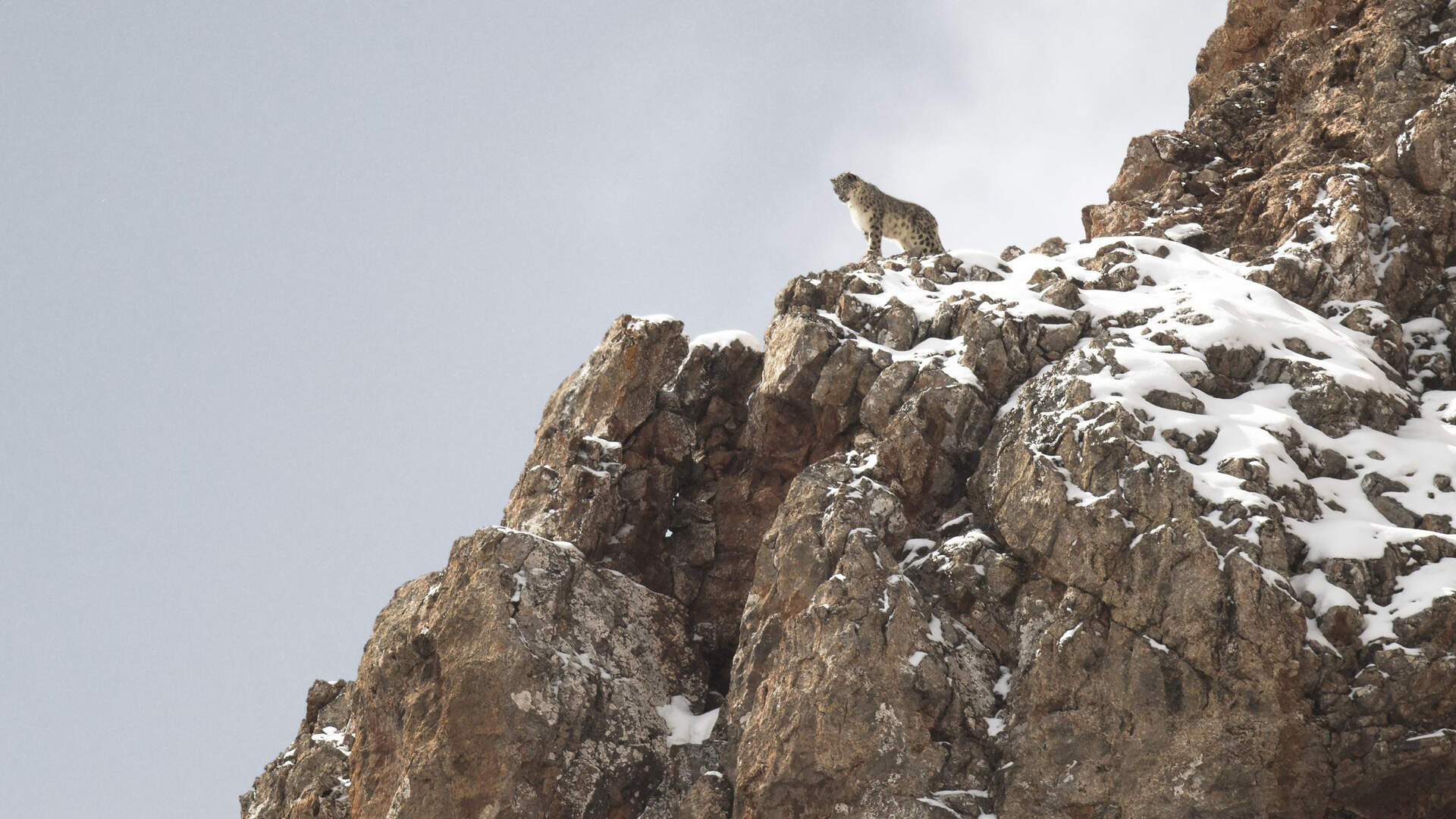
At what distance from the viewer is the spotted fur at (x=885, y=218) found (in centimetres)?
2580

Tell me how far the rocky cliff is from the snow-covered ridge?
0.06m

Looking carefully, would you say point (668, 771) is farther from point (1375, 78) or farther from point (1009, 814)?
point (1375, 78)

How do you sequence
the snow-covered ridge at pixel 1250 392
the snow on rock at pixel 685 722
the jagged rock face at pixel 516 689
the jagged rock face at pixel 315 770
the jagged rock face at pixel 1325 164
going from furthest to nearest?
the jagged rock face at pixel 1325 164 < the jagged rock face at pixel 315 770 < the snow on rock at pixel 685 722 < the jagged rock face at pixel 516 689 < the snow-covered ridge at pixel 1250 392

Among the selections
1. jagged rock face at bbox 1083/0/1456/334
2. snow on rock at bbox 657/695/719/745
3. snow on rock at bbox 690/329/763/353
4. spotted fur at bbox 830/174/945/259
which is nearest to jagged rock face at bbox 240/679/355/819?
snow on rock at bbox 657/695/719/745

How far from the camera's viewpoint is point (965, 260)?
74.2 feet

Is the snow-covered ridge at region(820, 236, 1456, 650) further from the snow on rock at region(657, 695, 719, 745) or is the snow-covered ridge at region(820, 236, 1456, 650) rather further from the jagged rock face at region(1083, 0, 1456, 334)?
the snow on rock at region(657, 695, 719, 745)

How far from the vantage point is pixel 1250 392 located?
1850 centimetres

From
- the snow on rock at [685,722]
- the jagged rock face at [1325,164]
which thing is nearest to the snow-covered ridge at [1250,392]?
the jagged rock face at [1325,164]

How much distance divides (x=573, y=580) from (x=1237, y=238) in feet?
49.9

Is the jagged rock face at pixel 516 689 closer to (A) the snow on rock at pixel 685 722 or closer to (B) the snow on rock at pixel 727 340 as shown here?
(A) the snow on rock at pixel 685 722

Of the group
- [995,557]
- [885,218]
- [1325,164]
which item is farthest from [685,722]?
[1325,164]

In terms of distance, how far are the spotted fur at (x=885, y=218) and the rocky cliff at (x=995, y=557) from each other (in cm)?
295

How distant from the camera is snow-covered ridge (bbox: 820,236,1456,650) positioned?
15914 mm

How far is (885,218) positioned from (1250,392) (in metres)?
9.71
